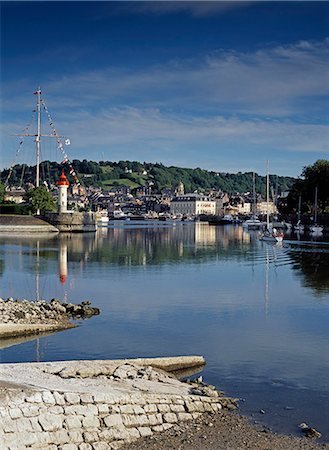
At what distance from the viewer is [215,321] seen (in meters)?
24.3

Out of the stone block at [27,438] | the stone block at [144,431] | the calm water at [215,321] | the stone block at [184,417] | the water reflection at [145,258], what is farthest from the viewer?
the water reflection at [145,258]

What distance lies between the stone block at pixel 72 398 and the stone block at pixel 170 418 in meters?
2.00

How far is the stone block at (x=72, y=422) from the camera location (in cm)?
1115

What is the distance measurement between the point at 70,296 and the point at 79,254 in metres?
25.9

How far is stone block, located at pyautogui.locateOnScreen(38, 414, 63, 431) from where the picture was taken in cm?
1084

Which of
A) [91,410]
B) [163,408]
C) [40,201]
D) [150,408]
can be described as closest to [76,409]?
[91,410]

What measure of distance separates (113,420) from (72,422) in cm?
92

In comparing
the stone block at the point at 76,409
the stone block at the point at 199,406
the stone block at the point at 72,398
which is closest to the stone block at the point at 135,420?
the stone block at the point at 76,409

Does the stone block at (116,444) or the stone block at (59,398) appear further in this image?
the stone block at (116,444)

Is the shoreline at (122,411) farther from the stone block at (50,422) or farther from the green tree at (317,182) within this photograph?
the green tree at (317,182)

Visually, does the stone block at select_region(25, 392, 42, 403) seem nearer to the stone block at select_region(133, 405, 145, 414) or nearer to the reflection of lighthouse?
the stone block at select_region(133, 405, 145, 414)

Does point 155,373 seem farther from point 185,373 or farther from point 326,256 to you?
point 326,256

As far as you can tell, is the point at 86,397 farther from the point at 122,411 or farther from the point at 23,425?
the point at 23,425

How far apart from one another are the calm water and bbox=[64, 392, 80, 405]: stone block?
4.16 m
